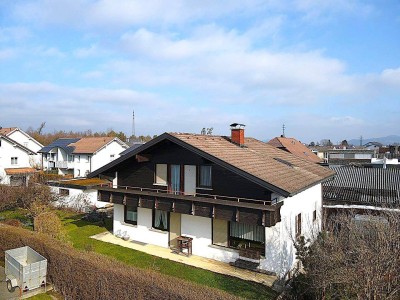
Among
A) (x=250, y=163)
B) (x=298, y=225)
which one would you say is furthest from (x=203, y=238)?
(x=298, y=225)

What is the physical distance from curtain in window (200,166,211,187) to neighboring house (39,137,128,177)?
111ft

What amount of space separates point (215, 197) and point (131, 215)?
661 centimetres

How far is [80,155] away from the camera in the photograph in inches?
1912

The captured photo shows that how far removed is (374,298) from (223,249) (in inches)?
335

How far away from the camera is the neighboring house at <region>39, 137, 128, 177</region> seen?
48.2m

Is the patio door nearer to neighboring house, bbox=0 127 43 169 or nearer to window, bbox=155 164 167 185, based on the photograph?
window, bbox=155 164 167 185

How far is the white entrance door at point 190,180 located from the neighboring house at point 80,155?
33.1 m

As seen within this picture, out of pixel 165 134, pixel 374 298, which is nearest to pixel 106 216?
pixel 165 134

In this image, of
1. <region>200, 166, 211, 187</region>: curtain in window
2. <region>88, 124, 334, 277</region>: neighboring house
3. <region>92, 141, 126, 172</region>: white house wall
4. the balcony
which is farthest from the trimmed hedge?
<region>92, 141, 126, 172</region>: white house wall

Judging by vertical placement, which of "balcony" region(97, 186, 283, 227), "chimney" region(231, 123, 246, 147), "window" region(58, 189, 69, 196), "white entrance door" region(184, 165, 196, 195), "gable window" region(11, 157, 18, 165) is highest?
"chimney" region(231, 123, 246, 147)

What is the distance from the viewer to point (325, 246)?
34.1 ft

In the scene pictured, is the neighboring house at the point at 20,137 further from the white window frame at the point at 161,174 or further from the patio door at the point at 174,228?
the patio door at the point at 174,228

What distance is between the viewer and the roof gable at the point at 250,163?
46.6 feet

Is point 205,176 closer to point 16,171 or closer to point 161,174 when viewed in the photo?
point 161,174
